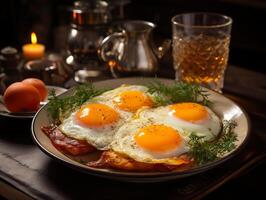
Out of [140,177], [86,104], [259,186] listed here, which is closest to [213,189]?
[140,177]

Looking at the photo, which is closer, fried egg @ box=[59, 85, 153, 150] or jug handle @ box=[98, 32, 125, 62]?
fried egg @ box=[59, 85, 153, 150]

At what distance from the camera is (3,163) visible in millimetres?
1258

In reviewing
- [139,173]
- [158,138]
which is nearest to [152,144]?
[158,138]

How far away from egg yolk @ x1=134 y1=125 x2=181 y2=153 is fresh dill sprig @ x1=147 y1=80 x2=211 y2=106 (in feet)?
0.67

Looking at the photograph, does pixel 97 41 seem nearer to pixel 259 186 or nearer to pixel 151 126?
pixel 151 126

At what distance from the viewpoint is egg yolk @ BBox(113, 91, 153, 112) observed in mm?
1417

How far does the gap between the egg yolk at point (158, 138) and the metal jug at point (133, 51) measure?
0.46 m

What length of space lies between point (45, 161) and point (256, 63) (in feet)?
6.86

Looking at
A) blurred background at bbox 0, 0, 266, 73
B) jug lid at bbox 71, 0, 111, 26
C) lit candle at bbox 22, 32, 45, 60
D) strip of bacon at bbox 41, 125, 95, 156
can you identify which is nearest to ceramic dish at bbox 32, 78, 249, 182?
strip of bacon at bbox 41, 125, 95, 156

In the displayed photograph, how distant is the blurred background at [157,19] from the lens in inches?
115

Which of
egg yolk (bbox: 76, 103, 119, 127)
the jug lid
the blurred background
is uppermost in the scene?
the jug lid

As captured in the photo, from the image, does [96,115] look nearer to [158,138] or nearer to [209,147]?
[158,138]

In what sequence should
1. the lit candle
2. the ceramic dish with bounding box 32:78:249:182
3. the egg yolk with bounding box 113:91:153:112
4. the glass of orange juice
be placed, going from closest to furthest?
the ceramic dish with bounding box 32:78:249:182, the egg yolk with bounding box 113:91:153:112, the glass of orange juice, the lit candle

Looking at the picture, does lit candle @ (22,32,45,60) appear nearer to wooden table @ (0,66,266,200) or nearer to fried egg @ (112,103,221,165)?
wooden table @ (0,66,266,200)
